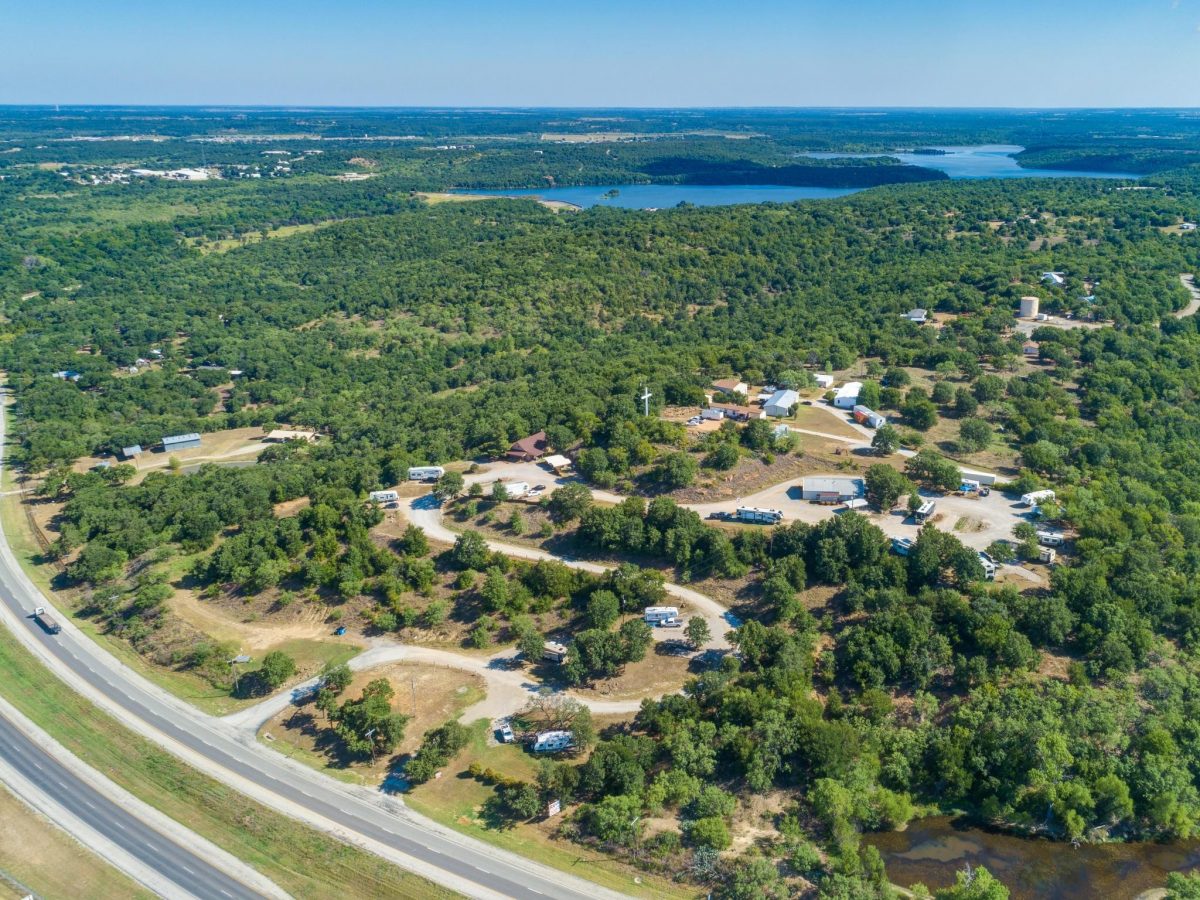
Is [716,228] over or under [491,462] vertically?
over

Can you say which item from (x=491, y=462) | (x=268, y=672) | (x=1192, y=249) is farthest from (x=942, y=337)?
(x=268, y=672)

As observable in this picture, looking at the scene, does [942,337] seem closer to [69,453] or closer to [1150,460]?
[1150,460]

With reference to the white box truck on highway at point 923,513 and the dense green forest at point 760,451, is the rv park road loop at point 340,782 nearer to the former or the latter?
the white box truck on highway at point 923,513

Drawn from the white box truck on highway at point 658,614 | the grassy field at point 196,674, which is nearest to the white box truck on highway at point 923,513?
the white box truck on highway at point 658,614

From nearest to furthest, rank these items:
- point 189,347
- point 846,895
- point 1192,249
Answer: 1. point 846,895
2. point 189,347
3. point 1192,249

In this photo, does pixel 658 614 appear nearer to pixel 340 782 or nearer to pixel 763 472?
pixel 763 472
